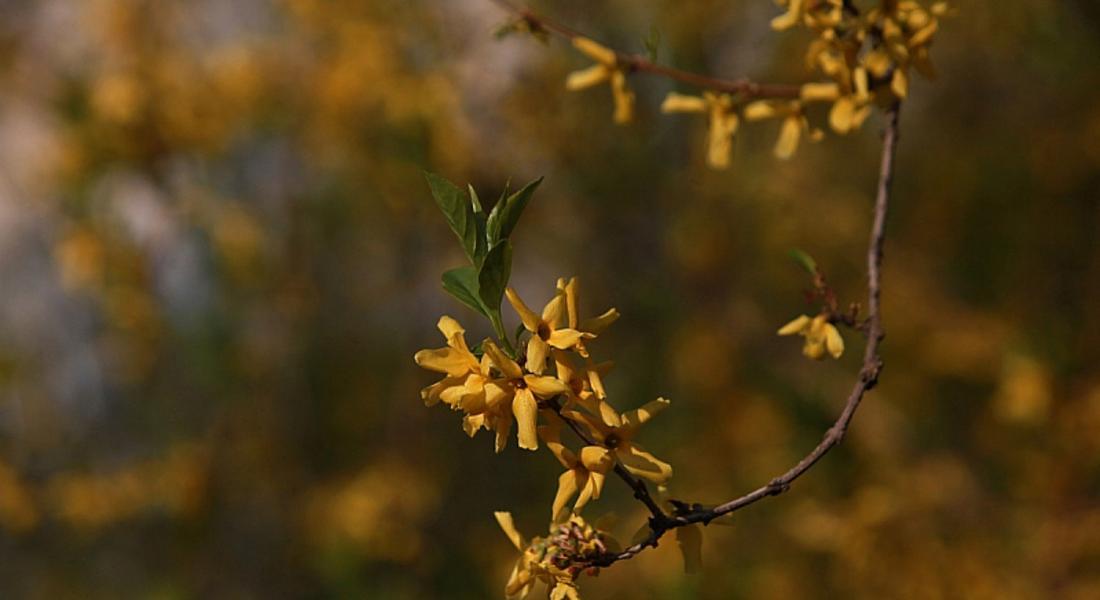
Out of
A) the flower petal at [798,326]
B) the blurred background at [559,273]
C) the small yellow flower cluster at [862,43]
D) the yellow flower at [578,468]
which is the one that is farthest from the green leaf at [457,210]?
the blurred background at [559,273]

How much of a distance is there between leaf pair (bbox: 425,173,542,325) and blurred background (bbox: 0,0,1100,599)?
3.49ft

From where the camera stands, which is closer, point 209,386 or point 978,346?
point 978,346

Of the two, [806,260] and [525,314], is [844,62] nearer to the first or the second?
[806,260]

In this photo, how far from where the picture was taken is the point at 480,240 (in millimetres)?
700

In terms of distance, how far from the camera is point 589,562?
2.31ft

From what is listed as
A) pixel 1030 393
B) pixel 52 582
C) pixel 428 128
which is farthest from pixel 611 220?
pixel 52 582

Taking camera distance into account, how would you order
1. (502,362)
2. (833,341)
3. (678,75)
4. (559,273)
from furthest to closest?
1. (559,273)
2. (678,75)
3. (833,341)
4. (502,362)

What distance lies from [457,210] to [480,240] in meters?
0.03

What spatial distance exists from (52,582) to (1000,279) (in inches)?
86.0

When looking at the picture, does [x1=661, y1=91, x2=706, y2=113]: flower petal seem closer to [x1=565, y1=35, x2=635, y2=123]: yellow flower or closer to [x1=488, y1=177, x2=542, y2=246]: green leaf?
[x1=565, y1=35, x2=635, y2=123]: yellow flower

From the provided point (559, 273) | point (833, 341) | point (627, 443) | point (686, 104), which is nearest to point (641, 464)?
point (627, 443)

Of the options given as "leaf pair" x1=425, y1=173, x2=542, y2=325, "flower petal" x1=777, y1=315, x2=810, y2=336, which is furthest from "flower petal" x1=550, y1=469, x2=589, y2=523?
"flower petal" x1=777, y1=315, x2=810, y2=336

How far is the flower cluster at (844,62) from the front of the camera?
94 centimetres

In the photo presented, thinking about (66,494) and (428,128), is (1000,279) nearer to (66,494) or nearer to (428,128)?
(428,128)
